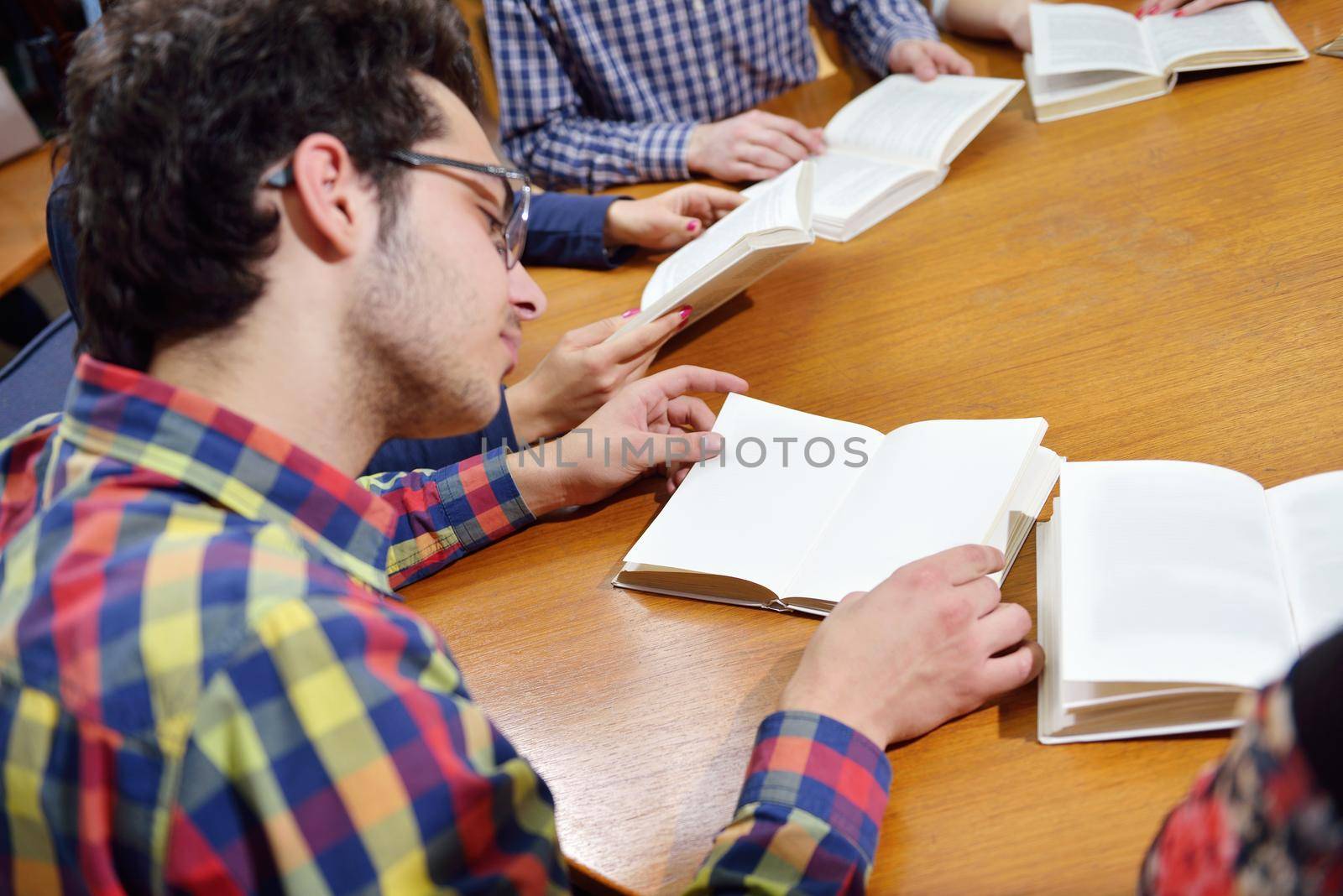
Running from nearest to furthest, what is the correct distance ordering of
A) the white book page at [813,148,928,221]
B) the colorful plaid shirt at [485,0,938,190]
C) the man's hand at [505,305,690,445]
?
the man's hand at [505,305,690,445], the white book page at [813,148,928,221], the colorful plaid shirt at [485,0,938,190]

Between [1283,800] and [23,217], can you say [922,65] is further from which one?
[23,217]

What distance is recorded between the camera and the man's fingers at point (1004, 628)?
788mm

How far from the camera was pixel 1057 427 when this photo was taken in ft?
3.28

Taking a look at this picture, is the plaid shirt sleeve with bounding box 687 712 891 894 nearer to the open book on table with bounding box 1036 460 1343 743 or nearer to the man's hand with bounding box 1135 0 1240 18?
the open book on table with bounding box 1036 460 1343 743

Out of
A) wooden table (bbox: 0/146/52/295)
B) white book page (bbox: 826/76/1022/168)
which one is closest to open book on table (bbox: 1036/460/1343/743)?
white book page (bbox: 826/76/1022/168)

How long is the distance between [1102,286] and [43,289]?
3.51 m

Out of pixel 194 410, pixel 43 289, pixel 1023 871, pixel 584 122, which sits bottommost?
pixel 43 289

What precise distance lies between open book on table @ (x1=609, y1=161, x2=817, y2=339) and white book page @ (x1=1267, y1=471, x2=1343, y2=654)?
580mm

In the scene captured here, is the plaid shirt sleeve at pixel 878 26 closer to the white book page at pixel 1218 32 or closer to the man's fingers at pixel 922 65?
the man's fingers at pixel 922 65

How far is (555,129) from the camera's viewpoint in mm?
1829

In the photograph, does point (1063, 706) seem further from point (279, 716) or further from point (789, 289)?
point (789, 289)

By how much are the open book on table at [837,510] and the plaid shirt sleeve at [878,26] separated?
104 cm

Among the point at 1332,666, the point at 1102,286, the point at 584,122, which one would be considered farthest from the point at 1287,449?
the point at 584,122

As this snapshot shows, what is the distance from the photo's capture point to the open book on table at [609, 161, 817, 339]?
121 cm
